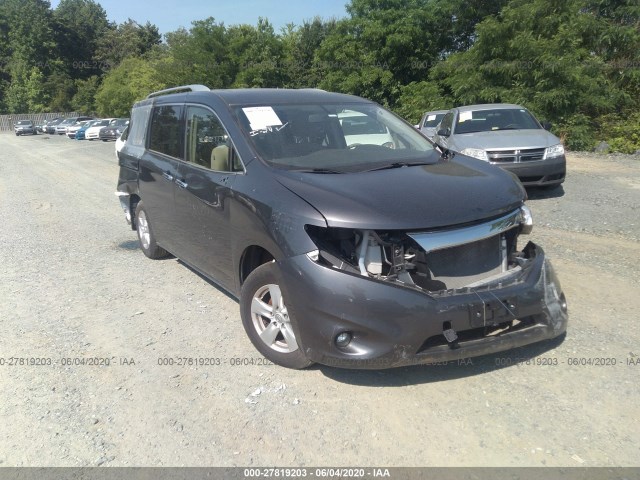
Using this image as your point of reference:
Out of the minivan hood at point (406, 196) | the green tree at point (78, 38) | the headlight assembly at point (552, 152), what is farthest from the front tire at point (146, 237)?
the green tree at point (78, 38)

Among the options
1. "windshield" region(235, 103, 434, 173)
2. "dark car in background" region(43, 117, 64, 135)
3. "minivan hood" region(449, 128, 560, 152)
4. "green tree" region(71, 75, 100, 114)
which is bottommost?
"dark car in background" region(43, 117, 64, 135)

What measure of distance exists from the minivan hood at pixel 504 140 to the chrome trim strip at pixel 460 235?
625 centimetres

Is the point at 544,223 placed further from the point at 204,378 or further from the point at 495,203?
the point at 204,378

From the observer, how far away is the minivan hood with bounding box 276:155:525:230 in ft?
11.1

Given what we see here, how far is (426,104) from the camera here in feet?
83.7

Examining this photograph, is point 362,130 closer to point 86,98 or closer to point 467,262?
point 467,262

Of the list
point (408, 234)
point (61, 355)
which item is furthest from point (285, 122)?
point (61, 355)

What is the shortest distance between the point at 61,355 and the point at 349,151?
278 centimetres

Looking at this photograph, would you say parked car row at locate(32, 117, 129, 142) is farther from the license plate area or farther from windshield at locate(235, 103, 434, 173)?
the license plate area

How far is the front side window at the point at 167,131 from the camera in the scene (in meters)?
5.34

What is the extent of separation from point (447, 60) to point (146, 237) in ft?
65.6

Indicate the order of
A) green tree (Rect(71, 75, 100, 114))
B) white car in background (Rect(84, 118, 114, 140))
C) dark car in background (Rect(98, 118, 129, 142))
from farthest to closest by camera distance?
green tree (Rect(71, 75, 100, 114)) < white car in background (Rect(84, 118, 114, 140)) < dark car in background (Rect(98, 118, 129, 142))

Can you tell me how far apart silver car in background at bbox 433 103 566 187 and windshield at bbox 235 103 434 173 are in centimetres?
388

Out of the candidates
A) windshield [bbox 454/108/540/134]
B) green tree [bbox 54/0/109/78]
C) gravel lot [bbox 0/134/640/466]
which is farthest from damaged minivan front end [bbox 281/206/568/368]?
green tree [bbox 54/0/109/78]
